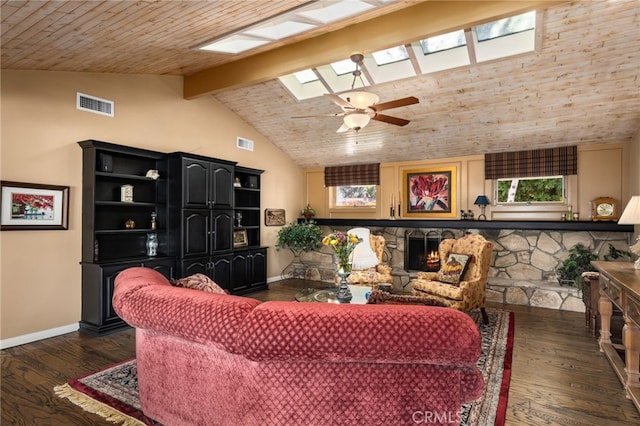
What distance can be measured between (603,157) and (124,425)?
651 cm

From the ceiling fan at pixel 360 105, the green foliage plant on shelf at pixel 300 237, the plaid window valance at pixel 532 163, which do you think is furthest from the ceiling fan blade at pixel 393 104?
the green foliage plant on shelf at pixel 300 237

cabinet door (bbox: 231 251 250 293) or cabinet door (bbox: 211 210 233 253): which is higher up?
cabinet door (bbox: 211 210 233 253)

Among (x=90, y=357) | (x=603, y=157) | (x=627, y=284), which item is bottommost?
(x=90, y=357)

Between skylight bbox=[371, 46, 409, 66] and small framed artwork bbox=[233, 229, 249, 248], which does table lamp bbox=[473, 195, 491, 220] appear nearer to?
skylight bbox=[371, 46, 409, 66]

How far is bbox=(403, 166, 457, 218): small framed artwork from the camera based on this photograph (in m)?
6.30

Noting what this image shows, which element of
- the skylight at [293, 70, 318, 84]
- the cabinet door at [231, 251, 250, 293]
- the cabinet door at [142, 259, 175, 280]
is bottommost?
the cabinet door at [231, 251, 250, 293]

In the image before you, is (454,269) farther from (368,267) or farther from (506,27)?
(506,27)

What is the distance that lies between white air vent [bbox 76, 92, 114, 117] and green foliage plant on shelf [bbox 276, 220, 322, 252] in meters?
3.62

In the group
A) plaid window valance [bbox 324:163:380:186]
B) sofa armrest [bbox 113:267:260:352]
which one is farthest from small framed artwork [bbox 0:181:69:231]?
plaid window valance [bbox 324:163:380:186]

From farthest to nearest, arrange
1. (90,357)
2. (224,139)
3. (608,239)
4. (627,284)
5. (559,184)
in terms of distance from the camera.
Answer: (224,139), (559,184), (608,239), (90,357), (627,284)

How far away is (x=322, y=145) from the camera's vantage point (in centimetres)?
682

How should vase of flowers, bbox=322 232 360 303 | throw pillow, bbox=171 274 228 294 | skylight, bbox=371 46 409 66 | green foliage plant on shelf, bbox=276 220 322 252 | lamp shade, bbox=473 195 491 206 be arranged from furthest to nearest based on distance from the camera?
green foliage plant on shelf, bbox=276 220 322 252 < lamp shade, bbox=473 195 491 206 < skylight, bbox=371 46 409 66 < vase of flowers, bbox=322 232 360 303 < throw pillow, bbox=171 274 228 294

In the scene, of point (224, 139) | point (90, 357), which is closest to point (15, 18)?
point (90, 357)

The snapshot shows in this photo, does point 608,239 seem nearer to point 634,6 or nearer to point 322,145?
point 634,6
